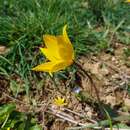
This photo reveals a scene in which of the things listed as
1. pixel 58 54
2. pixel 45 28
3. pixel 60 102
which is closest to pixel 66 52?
pixel 58 54

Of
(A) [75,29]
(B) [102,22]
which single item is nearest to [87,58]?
(A) [75,29]

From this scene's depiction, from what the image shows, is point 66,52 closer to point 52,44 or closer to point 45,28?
point 52,44

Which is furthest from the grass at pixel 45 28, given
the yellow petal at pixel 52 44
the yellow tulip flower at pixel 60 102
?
the yellow petal at pixel 52 44

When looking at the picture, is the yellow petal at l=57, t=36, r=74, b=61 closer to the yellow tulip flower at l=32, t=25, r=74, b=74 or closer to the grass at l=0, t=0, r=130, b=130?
the yellow tulip flower at l=32, t=25, r=74, b=74

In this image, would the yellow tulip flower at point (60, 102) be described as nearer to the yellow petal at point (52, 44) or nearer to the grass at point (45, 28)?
the grass at point (45, 28)

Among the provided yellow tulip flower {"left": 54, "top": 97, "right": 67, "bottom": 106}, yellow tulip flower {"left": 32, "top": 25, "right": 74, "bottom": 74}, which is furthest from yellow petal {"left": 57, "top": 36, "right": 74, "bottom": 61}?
yellow tulip flower {"left": 54, "top": 97, "right": 67, "bottom": 106}
